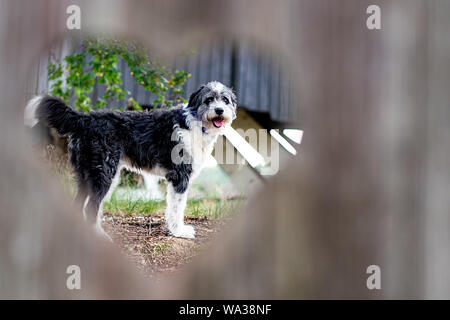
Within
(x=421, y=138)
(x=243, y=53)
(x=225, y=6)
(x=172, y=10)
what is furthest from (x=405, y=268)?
(x=172, y=10)

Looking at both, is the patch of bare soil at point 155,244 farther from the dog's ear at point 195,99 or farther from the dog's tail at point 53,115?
the dog's ear at point 195,99

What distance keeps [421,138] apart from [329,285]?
85 cm

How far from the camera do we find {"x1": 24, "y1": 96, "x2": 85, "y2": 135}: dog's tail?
205 cm

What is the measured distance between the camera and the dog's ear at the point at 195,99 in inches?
86.9

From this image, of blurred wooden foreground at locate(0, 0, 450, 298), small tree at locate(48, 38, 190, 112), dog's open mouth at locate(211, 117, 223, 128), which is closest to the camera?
blurred wooden foreground at locate(0, 0, 450, 298)

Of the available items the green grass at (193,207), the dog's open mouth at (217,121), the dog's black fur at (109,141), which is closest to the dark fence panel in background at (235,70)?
the dog's black fur at (109,141)

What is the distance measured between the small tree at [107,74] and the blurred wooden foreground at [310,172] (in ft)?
0.30

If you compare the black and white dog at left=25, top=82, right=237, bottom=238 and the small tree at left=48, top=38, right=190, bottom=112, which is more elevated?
the small tree at left=48, top=38, right=190, bottom=112

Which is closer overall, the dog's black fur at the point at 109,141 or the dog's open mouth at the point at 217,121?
the dog's black fur at the point at 109,141

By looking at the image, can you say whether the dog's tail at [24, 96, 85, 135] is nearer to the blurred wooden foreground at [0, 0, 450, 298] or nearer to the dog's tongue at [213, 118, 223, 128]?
the blurred wooden foreground at [0, 0, 450, 298]

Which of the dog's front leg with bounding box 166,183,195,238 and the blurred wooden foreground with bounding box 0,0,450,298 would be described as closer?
the blurred wooden foreground with bounding box 0,0,450,298

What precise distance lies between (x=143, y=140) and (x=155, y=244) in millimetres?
651

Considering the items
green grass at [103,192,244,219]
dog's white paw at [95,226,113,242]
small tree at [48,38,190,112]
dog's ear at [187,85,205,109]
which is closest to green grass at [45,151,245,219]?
green grass at [103,192,244,219]

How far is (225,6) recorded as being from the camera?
81.3 inches
